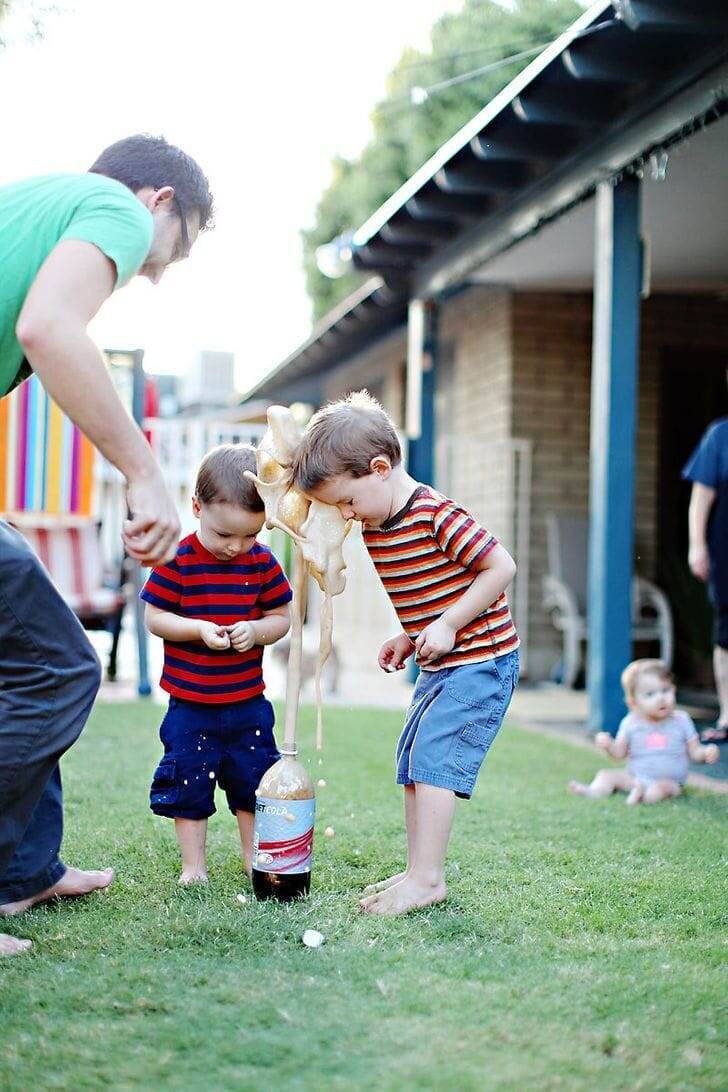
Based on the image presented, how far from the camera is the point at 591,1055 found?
1.90 m

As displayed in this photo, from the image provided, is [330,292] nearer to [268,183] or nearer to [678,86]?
[268,183]

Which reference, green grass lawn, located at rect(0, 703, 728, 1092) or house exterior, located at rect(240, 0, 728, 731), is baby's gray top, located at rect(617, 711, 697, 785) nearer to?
green grass lawn, located at rect(0, 703, 728, 1092)

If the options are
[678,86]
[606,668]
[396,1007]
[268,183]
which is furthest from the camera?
[268,183]

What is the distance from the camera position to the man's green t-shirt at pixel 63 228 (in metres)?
2.15

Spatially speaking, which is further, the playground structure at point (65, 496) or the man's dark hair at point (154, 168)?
the playground structure at point (65, 496)

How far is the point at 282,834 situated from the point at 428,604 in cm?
63

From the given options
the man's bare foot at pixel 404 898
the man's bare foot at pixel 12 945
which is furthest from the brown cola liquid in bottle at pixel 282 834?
the man's bare foot at pixel 12 945

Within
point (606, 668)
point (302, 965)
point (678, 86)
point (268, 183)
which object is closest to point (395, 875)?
point (302, 965)

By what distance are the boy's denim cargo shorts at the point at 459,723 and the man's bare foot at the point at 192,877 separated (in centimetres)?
54

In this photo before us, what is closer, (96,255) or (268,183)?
(96,255)

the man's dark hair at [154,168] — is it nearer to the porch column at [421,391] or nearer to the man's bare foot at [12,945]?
the man's bare foot at [12,945]

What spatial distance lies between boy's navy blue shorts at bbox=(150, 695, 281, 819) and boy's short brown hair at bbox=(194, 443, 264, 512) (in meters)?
0.50

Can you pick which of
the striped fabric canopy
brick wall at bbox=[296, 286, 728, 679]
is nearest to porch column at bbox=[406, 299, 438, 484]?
brick wall at bbox=[296, 286, 728, 679]

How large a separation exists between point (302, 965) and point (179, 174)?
60.8 inches
